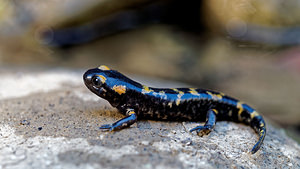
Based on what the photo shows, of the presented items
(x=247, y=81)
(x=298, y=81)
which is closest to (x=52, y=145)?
(x=247, y=81)

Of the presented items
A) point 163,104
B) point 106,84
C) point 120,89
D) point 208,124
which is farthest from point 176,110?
point 106,84

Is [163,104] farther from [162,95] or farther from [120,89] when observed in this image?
[120,89]

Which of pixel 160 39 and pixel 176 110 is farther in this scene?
pixel 160 39

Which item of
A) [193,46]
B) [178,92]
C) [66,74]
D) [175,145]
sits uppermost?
[193,46]

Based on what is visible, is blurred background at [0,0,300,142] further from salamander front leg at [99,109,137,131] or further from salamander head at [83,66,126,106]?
salamander front leg at [99,109,137,131]

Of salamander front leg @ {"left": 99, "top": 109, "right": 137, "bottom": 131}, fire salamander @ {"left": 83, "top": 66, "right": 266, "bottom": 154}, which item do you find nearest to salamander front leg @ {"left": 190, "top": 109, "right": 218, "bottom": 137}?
fire salamander @ {"left": 83, "top": 66, "right": 266, "bottom": 154}

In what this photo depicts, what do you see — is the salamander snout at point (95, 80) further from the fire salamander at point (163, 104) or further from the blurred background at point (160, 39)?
the blurred background at point (160, 39)

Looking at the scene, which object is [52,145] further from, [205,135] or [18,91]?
[18,91]
